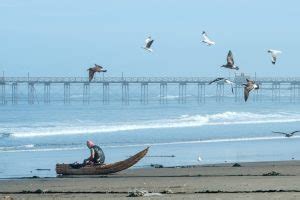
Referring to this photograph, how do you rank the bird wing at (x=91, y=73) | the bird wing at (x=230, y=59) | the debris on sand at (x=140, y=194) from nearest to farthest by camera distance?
1. the debris on sand at (x=140, y=194)
2. the bird wing at (x=230, y=59)
3. the bird wing at (x=91, y=73)

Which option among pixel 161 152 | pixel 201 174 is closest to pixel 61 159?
pixel 161 152

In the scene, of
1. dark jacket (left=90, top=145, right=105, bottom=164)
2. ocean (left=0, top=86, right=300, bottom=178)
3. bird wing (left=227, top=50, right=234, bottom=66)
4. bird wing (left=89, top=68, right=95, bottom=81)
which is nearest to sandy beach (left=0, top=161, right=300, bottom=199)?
dark jacket (left=90, top=145, right=105, bottom=164)

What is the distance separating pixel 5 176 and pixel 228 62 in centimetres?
845

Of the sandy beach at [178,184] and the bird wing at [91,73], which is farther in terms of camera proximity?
the bird wing at [91,73]

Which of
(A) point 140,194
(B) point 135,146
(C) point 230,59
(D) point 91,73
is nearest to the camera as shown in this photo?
(A) point 140,194

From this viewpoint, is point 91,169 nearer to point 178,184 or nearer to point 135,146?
point 178,184

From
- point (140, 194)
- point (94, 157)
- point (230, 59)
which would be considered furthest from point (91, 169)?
point (140, 194)

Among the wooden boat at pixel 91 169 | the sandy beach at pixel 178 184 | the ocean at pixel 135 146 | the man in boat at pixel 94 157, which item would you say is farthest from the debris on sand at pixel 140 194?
the ocean at pixel 135 146

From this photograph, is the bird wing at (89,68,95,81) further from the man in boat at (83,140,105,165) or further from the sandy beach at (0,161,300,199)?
the man in boat at (83,140,105,165)

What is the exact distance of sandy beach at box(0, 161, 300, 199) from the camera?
19.2 meters

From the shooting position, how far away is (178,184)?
22.0 meters

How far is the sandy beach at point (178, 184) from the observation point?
19.2 meters

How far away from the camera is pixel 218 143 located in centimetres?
4222

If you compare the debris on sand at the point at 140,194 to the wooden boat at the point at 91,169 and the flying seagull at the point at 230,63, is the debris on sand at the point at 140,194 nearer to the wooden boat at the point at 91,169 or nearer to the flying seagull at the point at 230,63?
the flying seagull at the point at 230,63
